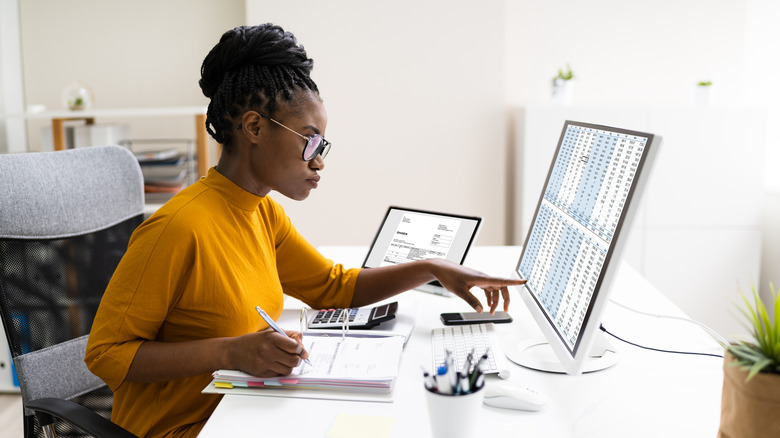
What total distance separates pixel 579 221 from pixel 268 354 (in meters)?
0.58

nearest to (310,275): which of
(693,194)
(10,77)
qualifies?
(693,194)

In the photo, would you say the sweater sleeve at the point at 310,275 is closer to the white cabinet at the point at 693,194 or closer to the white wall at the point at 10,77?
the white cabinet at the point at 693,194

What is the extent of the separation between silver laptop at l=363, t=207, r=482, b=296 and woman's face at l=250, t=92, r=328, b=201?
0.48 metres

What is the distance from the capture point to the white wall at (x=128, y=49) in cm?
311

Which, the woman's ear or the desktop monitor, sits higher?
the woman's ear

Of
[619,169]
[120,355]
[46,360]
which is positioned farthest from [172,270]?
[619,169]

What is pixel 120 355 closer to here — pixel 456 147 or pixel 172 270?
pixel 172 270

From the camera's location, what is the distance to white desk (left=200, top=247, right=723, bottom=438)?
98cm

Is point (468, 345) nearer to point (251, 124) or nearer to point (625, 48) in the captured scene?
point (251, 124)

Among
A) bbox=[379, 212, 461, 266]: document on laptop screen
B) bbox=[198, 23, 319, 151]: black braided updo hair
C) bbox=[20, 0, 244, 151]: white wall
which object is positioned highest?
bbox=[20, 0, 244, 151]: white wall

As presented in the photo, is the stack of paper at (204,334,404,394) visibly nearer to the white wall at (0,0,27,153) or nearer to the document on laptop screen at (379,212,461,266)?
the document on laptop screen at (379,212,461,266)

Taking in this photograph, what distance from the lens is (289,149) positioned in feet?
4.17

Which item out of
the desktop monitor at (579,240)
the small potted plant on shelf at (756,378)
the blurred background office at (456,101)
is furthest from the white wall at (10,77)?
the small potted plant on shelf at (756,378)

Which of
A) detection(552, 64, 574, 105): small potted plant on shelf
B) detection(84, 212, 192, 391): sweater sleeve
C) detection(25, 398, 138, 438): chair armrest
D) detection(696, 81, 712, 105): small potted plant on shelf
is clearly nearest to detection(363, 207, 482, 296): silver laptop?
detection(84, 212, 192, 391): sweater sleeve
